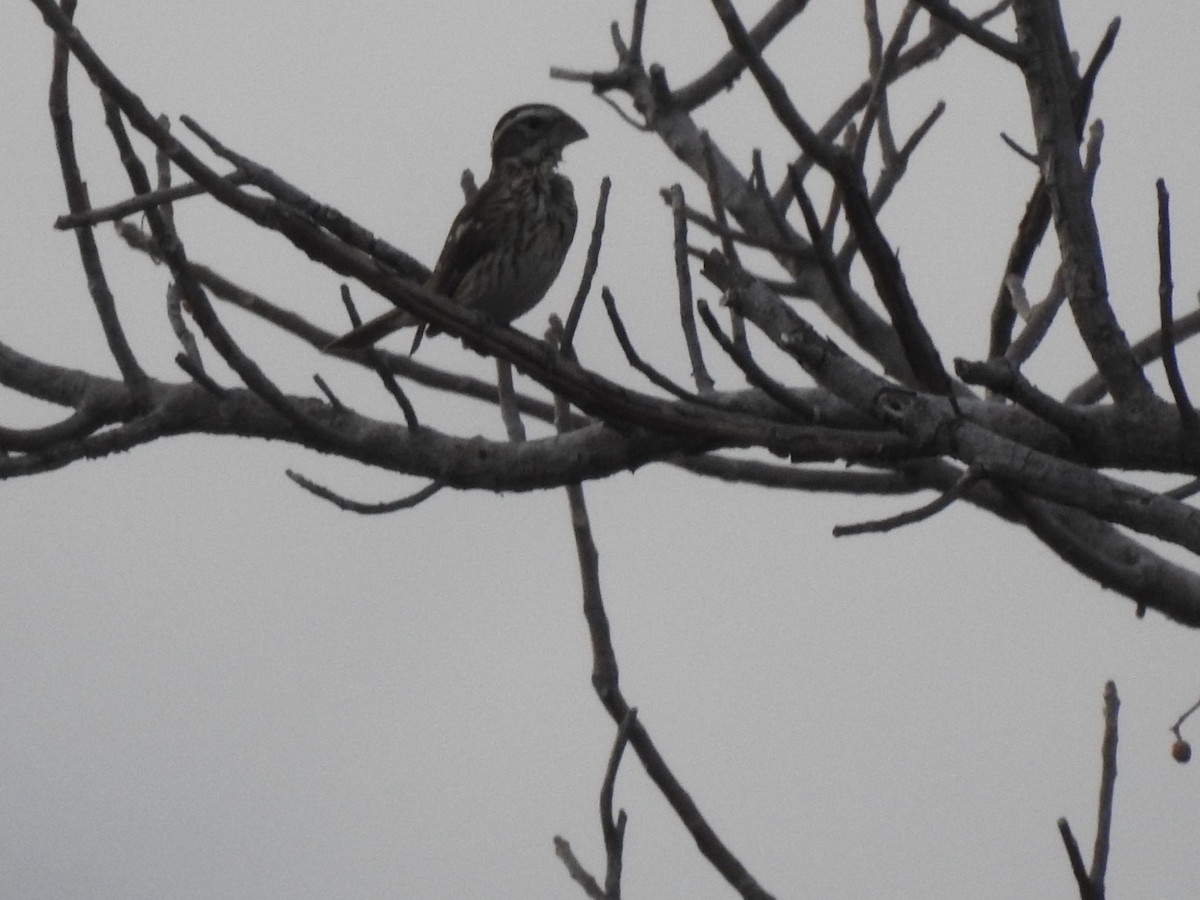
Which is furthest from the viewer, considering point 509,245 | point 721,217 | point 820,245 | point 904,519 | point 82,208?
point 509,245

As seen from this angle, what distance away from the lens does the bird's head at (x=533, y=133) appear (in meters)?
7.48

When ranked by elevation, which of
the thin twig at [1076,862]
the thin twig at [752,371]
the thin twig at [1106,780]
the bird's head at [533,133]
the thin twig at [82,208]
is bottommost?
the thin twig at [1076,862]

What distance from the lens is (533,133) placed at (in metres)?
7.54

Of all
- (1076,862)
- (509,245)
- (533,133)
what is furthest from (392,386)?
(533,133)

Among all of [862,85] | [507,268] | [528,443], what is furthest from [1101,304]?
[507,268]

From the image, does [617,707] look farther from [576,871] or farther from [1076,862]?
[1076,862]

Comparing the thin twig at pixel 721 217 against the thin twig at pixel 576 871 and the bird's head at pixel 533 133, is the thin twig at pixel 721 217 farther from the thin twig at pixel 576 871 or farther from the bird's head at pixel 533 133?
the bird's head at pixel 533 133

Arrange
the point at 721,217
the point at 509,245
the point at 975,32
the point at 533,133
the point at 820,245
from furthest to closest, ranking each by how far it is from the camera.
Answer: the point at 533,133
the point at 509,245
the point at 721,217
the point at 975,32
the point at 820,245

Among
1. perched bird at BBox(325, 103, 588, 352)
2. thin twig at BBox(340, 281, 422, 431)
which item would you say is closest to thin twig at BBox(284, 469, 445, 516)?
thin twig at BBox(340, 281, 422, 431)

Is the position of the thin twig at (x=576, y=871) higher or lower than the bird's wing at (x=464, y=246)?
lower

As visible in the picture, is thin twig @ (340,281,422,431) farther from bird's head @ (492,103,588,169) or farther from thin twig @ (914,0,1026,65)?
bird's head @ (492,103,588,169)

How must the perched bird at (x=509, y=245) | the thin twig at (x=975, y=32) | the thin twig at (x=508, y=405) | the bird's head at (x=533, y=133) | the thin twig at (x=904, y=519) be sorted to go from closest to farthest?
the thin twig at (x=904, y=519) < the thin twig at (x=975, y=32) < the thin twig at (x=508, y=405) < the perched bird at (x=509, y=245) < the bird's head at (x=533, y=133)

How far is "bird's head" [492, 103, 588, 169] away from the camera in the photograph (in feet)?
24.5

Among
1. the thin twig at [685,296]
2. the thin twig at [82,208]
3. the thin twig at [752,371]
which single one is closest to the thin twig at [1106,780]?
the thin twig at [752,371]
